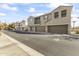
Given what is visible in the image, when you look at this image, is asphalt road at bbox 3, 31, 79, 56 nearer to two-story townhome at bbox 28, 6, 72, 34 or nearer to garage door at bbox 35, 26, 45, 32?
garage door at bbox 35, 26, 45, 32

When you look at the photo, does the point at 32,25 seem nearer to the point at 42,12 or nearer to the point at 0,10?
the point at 42,12

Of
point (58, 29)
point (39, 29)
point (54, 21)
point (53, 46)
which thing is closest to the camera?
point (53, 46)

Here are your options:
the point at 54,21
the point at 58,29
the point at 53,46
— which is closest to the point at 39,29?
the point at 53,46

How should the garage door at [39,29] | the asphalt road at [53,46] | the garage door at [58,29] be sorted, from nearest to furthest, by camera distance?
the asphalt road at [53,46], the garage door at [39,29], the garage door at [58,29]

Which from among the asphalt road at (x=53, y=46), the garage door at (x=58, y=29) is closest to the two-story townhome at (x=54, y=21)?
the garage door at (x=58, y=29)

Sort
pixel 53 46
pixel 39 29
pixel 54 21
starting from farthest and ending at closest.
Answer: pixel 54 21
pixel 39 29
pixel 53 46

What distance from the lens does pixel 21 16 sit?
814 cm

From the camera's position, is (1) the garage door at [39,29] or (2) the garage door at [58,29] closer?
(1) the garage door at [39,29]

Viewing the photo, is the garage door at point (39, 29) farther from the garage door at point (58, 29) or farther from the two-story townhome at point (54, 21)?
the garage door at point (58, 29)

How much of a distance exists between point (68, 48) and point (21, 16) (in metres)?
2.66

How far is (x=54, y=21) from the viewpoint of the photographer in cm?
1127

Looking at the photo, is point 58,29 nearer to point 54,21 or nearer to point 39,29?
point 54,21

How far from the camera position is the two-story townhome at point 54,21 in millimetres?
9359

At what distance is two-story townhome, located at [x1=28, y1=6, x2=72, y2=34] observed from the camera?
936 centimetres
